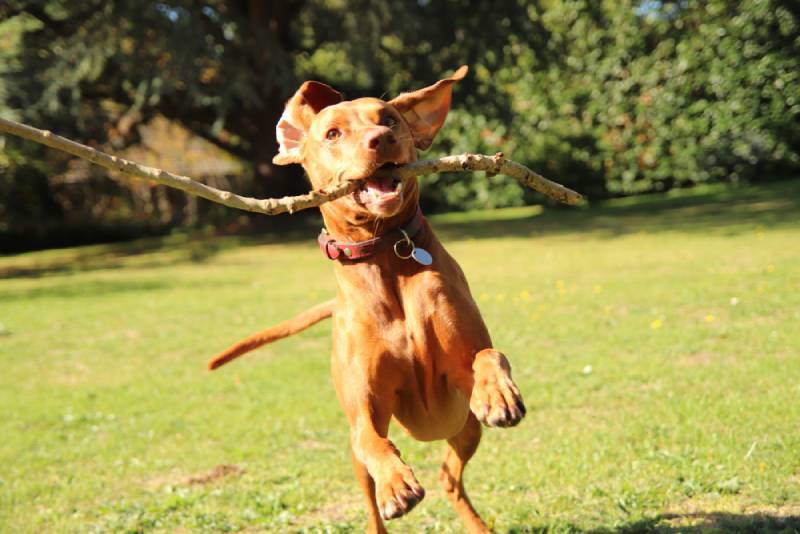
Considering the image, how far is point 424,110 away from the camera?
3.66 meters

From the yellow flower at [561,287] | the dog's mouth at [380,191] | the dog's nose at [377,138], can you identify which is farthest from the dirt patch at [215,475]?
the yellow flower at [561,287]

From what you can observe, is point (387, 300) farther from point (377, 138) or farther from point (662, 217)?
point (662, 217)

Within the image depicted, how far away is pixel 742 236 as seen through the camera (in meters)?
14.3

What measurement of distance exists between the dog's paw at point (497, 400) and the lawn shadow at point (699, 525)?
1415 millimetres

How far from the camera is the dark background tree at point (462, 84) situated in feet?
58.8

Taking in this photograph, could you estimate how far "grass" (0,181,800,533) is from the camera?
4.50 m

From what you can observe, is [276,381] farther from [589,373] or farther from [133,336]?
[133,336]

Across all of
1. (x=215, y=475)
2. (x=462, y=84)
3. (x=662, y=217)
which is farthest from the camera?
(x=462, y=84)

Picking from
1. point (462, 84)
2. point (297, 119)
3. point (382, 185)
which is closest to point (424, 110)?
point (297, 119)

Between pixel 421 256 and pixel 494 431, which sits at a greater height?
pixel 421 256

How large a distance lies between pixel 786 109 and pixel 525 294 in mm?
15186

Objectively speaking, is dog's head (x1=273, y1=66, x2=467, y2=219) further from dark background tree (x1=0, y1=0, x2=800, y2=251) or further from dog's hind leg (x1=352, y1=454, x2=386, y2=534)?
dark background tree (x1=0, y1=0, x2=800, y2=251)

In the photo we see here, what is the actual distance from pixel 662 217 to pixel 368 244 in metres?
17.0

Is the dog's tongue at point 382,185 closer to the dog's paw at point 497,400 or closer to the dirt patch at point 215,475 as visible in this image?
the dog's paw at point 497,400
